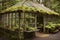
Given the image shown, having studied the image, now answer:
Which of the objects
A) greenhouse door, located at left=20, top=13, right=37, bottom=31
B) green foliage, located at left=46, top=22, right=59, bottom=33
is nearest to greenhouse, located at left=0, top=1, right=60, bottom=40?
greenhouse door, located at left=20, top=13, right=37, bottom=31

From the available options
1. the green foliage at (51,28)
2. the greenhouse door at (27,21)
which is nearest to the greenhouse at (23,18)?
the greenhouse door at (27,21)

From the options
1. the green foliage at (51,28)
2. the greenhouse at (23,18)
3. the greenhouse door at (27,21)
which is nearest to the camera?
the greenhouse at (23,18)

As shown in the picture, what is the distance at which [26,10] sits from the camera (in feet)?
45.7

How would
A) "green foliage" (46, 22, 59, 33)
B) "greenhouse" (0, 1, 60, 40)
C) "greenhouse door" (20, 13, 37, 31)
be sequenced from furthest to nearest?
"green foliage" (46, 22, 59, 33)
"greenhouse door" (20, 13, 37, 31)
"greenhouse" (0, 1, 60, 40)

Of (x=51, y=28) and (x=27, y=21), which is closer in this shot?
(x=27, y=21)

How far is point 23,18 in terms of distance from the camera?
17.0 meters

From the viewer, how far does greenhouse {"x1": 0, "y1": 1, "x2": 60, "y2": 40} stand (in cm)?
1428

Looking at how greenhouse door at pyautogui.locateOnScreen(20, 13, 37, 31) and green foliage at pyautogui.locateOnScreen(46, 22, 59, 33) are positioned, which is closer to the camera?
greenhouse door at pyautogui.locateOnScreen(20, 13, 37, 31)

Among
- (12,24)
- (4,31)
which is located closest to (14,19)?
(12,24)

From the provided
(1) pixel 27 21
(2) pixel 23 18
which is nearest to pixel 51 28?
(1) pixel 27 21

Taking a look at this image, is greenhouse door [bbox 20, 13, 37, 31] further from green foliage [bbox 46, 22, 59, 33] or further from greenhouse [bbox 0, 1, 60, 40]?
green foliage [bbox 46, 22, 59, 33]

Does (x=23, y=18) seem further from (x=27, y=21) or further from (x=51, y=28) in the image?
(x=51, y=28)

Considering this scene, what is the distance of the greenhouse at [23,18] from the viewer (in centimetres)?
1428

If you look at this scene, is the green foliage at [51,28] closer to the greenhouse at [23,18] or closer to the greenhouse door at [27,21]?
the greenhouse at [23,18]
